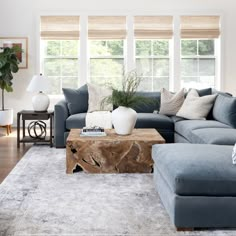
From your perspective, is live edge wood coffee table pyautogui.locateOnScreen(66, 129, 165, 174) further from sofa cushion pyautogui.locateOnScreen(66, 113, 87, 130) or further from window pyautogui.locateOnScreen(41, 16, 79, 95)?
window pyautogui.locateOnScreen(41, 16, 79, 95)

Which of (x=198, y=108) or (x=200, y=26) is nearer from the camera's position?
(x=198, y=108)

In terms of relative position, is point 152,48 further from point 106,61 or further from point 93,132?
point 93,132

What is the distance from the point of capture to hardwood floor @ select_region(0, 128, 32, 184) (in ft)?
15.4

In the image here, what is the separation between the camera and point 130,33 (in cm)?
804

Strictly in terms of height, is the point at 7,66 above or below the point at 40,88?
above

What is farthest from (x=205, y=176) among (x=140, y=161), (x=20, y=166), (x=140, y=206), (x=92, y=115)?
(x=92, y=115)

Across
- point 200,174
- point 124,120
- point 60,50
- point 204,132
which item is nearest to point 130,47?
point 60,50

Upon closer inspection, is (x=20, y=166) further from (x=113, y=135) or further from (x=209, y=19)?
(x=209, y=19)

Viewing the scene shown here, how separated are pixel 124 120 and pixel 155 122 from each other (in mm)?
1165

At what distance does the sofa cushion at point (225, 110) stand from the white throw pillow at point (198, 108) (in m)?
0.10

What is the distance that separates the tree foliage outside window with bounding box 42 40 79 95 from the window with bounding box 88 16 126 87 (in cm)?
33

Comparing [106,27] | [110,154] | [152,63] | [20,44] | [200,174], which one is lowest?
[110,154]

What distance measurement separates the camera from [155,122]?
19.0ft

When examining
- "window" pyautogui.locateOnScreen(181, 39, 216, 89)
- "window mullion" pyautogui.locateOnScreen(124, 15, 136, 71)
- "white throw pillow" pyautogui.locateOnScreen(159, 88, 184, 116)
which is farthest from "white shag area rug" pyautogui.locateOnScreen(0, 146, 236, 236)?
"window" pyautogui.locateOnScreen(181, 39, 216, 89)
